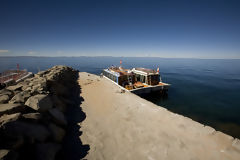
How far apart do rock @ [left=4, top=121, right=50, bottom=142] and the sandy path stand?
2.38 meters

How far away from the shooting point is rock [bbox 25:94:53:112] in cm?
650

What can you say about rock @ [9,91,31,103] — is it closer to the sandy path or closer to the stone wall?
the stone wall

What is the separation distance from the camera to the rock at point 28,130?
4.40 meters

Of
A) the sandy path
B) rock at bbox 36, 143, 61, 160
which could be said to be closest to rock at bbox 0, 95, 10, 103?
rock at bbox 36, 143, 61, 160

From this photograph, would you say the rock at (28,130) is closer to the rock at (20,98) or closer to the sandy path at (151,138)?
the rock at (20,98)

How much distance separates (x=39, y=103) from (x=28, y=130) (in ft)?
6.99

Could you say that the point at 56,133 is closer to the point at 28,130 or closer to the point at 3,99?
the point at 28,130

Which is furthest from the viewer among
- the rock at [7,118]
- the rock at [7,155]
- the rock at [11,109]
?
the rock at [11,109]

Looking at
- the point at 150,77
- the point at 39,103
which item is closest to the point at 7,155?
the point at 39,103

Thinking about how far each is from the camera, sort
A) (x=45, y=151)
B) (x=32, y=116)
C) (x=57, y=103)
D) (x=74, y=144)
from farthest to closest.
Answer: (x=57, y=103) → (x=74, y=144) → (x=32, y=116) → (x=45, y=151)

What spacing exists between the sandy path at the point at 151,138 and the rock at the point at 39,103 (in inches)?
115

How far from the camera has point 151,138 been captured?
7.32 m

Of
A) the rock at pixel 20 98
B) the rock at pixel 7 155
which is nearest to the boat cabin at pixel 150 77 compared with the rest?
the rock at pixel 20 98

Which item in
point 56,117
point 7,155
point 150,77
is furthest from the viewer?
point 150,77
